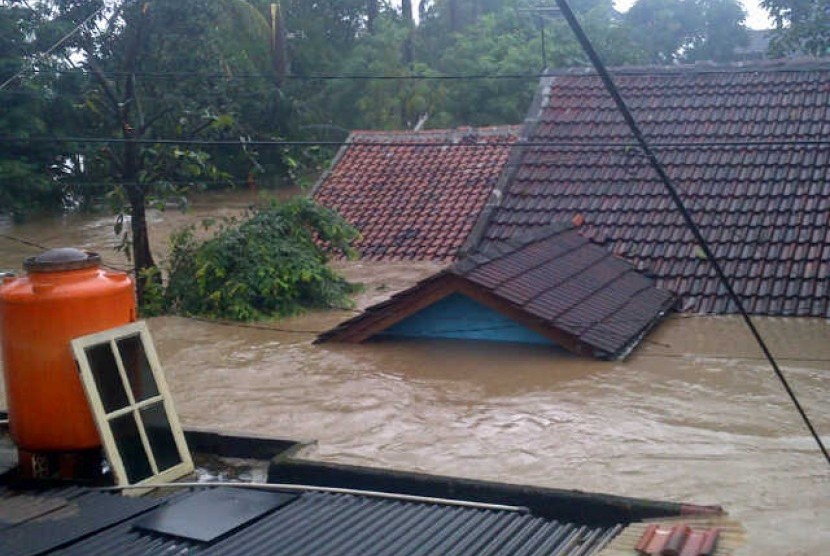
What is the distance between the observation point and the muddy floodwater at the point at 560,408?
8609 millimetres

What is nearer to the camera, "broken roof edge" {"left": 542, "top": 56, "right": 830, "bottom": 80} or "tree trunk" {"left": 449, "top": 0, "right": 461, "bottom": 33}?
"broken roof edge" {"left": 542, "top": 56, "right": 830, "bottom": 80}

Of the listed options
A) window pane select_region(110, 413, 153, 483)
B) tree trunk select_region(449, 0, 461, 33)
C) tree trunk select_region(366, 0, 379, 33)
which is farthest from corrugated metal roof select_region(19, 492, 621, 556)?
tree trunk select_region(449, 0, 461, 33)

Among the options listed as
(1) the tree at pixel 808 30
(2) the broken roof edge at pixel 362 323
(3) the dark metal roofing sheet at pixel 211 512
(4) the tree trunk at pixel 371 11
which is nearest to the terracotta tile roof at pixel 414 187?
(2) the broken roof edge at pixel 362 323

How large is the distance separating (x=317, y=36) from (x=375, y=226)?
19.4 meters

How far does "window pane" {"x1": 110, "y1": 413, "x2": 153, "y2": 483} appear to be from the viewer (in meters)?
6.70

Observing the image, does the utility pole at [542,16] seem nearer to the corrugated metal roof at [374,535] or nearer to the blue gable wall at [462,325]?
the blue gable wall at [462,325]

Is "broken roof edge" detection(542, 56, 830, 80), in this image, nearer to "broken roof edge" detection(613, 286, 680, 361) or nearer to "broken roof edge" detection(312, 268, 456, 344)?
"broken roof edge" detection(613, 286, 680, 361)

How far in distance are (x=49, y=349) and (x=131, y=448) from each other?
0.80 m

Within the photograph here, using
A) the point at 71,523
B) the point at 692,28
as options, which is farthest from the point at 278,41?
the point at 71,523

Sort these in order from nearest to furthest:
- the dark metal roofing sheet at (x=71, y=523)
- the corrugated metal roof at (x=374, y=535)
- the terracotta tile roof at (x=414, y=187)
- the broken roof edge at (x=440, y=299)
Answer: the corrugated metal roof at (x=374, y=535)
the dark metal roofing sheet at (x=71, y=523)
the broken roof edge at (x=440, y=299)
the terracotta tile roof at (x=414, y=187)

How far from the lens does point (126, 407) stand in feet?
22.3

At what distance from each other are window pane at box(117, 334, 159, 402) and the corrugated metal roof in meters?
1.31

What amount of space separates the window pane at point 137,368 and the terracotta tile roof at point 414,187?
10510 mm

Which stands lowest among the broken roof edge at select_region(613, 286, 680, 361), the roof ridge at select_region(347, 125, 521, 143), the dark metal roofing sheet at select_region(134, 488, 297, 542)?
the broken roof edge at select_region(613, 286, 680, 361)
